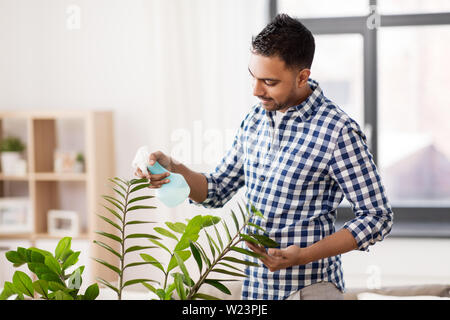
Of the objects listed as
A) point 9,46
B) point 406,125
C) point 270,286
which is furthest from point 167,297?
point 9,46

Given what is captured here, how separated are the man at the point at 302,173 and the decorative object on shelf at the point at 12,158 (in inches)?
69.4

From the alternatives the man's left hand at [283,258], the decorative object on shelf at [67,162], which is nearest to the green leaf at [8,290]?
the man's left hand at [283,258]

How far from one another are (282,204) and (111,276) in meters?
1.90

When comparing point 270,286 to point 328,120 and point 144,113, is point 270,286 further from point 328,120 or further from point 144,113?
point 144,113

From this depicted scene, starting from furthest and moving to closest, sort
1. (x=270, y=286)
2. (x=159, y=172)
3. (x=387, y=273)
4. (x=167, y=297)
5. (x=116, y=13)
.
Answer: (x=116, y=13) → (x=387, y=273) → (x=270, y=286) → (x=159, y=172) → (x=167, y=297)

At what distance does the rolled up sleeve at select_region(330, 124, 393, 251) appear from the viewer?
48.6 inches

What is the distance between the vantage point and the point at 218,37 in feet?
9.40

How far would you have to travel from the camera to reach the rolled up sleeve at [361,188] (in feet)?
4.05

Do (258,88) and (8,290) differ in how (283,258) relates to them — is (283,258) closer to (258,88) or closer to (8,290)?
(258,88)

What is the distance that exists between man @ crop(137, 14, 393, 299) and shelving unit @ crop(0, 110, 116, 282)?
153 centimetres

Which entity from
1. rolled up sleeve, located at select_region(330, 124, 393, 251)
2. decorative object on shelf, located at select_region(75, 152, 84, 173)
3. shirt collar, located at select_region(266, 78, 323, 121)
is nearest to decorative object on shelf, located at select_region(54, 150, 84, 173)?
decorative object on shelf, located at select_region(75, 152, 84, 173)

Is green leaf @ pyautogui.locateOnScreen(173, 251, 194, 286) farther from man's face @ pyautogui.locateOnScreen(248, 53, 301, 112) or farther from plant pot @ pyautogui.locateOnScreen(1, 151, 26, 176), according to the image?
plant pot @ pyautogui.locateOnScreen(1, 151, 26, 176)

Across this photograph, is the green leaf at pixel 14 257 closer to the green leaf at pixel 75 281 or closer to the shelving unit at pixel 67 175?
the green leaf at pixel 75 281

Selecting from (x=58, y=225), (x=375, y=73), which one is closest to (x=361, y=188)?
(x=375, y=73)
